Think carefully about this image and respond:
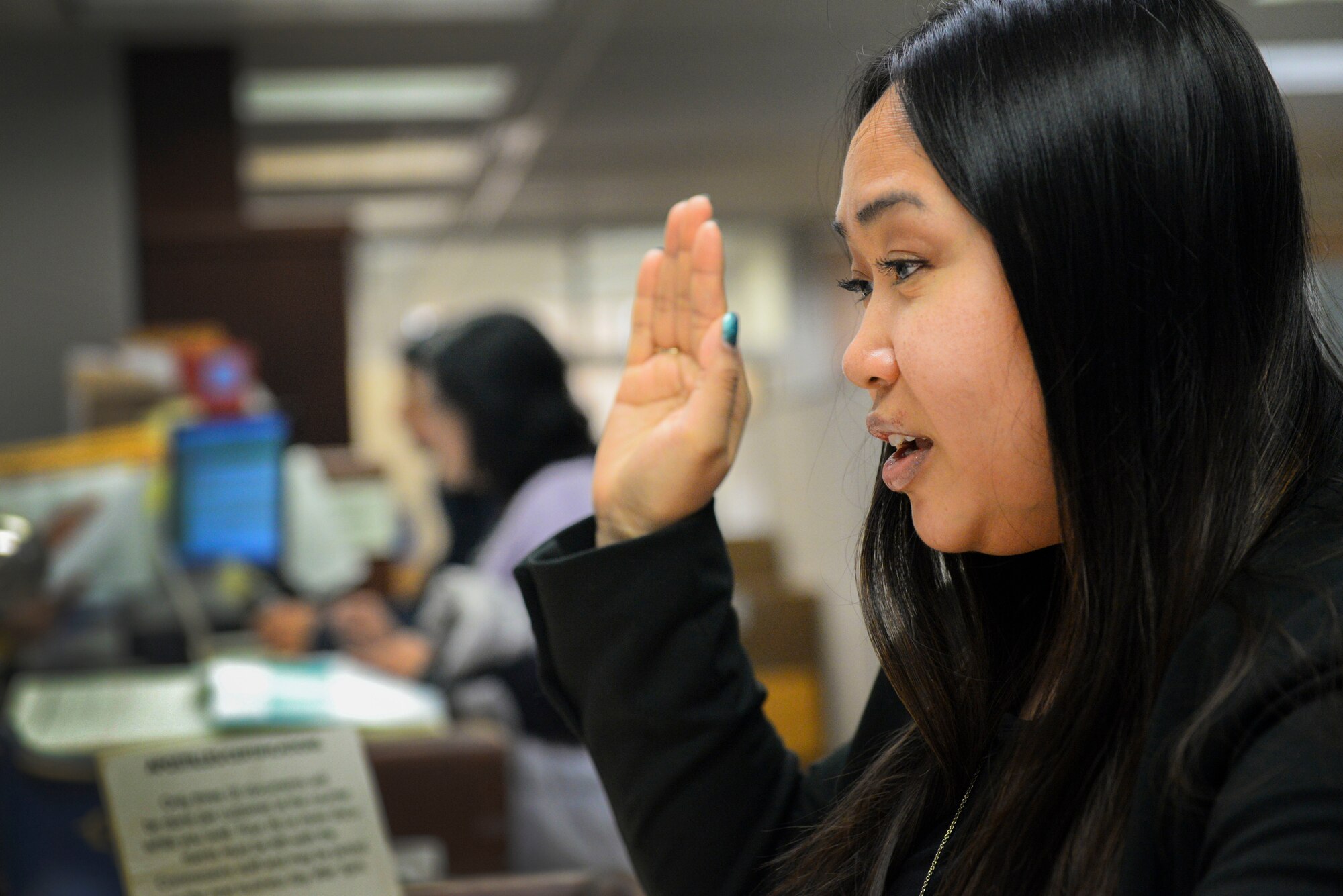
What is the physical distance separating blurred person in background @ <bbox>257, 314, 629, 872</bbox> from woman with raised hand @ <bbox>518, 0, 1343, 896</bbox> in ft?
3.31

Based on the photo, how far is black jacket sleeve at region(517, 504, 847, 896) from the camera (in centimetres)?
82

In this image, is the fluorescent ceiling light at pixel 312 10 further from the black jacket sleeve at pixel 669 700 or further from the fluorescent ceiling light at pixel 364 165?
the black jacket sleeve at pixel 669 700

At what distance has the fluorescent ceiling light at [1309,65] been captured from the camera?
116 cm

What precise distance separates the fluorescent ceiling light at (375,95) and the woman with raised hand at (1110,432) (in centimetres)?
473

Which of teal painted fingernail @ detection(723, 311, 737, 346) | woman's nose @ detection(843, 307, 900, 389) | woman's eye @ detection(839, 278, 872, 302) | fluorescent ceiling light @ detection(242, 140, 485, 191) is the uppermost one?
fluorescent ceiling light @ detection(242, 140, 485, 191)

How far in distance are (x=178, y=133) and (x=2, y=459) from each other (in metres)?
2.71

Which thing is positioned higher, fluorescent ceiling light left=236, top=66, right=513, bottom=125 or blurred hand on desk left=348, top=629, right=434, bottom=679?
fluorescent ceiling light left=236, top=66, right=513, bottom=125

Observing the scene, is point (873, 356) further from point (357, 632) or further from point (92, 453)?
point (92, 453)

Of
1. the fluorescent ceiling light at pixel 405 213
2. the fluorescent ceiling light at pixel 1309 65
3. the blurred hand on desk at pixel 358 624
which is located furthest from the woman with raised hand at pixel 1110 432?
the fluorescent ceiling light at pixel 405 213

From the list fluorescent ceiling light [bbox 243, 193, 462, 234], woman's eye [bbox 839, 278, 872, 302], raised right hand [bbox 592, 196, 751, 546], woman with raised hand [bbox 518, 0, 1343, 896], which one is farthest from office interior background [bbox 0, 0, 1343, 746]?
woman with raised hand [bbox 518, 0, 1343, 896]

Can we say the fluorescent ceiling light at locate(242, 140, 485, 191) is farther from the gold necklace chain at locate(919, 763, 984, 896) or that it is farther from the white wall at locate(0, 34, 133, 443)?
the gold necklace chain at locate(919, 763, 984, 896)

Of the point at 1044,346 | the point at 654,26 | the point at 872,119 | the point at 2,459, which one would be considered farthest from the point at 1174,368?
the point at 654,26

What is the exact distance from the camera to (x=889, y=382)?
2.23 feet

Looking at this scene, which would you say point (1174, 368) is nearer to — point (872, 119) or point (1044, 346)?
point (1044, 346)
